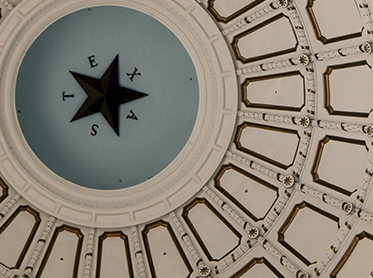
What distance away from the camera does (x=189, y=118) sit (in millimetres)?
14516

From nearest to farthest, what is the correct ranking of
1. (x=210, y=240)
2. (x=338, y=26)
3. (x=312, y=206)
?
(x=338, y=26) < (x=312, y=206) < (x=210, y=240)

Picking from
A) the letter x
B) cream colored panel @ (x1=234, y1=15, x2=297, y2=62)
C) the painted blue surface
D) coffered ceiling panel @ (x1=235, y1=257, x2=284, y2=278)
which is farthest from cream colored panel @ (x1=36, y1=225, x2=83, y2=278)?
cream colored panel @ (x1=234, y1=15, x2=297, y2=62)

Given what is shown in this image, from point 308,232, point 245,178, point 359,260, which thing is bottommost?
point 359,260

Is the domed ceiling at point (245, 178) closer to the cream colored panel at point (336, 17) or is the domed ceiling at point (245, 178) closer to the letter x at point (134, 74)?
the cream colored panel at point (336, 17)

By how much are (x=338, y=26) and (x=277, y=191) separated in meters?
5.91

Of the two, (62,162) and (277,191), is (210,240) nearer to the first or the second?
(277,191)

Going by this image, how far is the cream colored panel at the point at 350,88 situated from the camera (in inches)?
439

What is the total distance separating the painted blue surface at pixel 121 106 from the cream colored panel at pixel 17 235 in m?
2.04

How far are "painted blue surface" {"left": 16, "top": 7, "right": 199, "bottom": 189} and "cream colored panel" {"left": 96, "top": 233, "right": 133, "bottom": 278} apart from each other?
84.6 inches

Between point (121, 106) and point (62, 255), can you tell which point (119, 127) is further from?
point (62, 255)

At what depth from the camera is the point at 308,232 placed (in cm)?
1256

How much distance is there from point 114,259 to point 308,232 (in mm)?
7276

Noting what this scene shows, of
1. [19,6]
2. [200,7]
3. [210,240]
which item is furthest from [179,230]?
[19,6]

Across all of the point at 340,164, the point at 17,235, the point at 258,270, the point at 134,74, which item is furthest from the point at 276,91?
the point at 17,235
